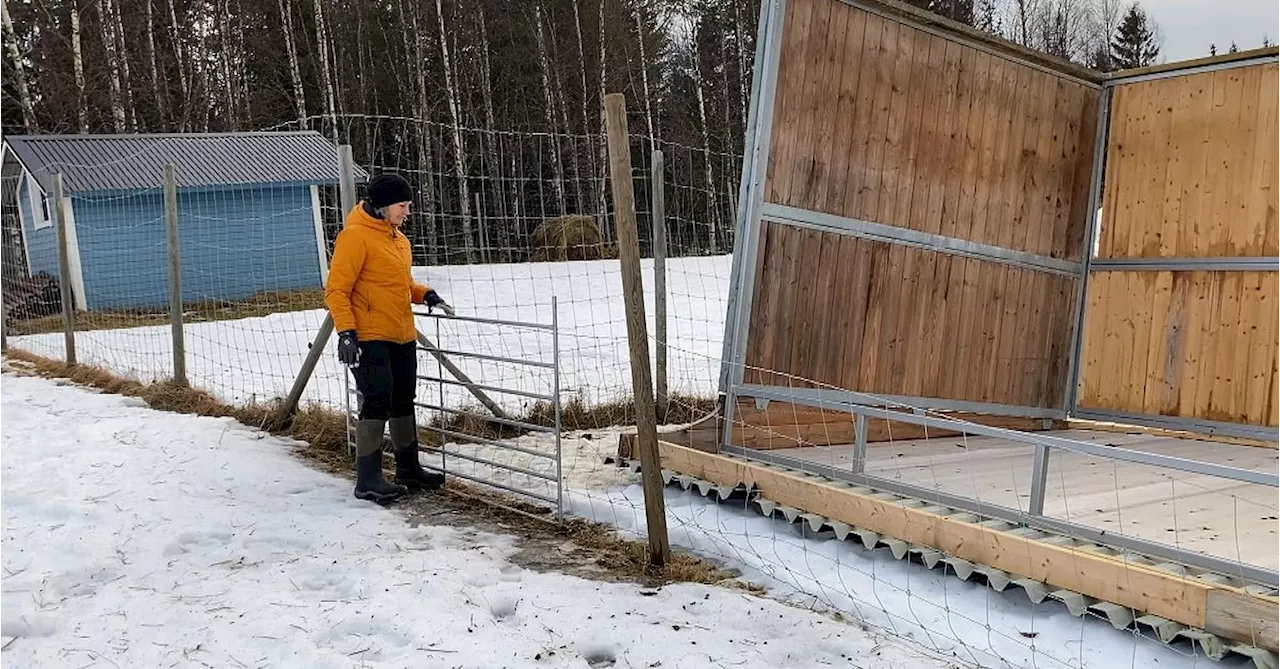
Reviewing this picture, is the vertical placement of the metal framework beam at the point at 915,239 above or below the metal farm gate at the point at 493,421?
above

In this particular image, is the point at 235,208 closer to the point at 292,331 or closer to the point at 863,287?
the point at 292,331

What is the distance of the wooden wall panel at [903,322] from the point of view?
5559 mm

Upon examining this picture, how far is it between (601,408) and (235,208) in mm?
12036

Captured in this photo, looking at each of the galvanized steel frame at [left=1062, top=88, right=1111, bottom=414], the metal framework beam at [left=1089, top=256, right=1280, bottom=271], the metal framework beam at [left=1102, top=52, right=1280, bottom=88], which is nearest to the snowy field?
the galvanized steel frame at [left=1062, top=88, right=1111, bottom=414]

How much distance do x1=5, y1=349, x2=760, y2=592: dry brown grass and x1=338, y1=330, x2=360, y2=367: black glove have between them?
0.99 meters

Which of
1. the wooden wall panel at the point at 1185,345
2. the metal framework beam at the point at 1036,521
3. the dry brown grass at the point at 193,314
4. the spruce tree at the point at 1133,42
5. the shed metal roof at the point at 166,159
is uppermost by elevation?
the spruce tree at the point at 1133,42

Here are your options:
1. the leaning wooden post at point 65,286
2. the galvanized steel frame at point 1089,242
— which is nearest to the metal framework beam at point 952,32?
the galvanized steel frame at point 1089,242

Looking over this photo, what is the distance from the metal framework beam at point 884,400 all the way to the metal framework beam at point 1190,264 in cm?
118

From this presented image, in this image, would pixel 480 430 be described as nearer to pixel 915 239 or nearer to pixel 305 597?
pixel 305 597

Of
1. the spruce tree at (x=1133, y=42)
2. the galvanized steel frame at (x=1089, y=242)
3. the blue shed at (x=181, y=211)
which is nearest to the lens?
the galvanized steel frame at (x=1089, y=242)

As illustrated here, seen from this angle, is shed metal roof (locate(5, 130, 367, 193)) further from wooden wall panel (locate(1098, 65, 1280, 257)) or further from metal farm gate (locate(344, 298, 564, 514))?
wooden wall panel (locate(1098, 65, 1280, 257))

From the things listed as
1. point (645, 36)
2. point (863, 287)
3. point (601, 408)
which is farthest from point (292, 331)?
point (645, 36)

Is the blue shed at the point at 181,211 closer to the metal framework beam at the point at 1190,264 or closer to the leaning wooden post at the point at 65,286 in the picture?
the leaning wooden post at the point at 65,286

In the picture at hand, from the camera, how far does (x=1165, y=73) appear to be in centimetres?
704
